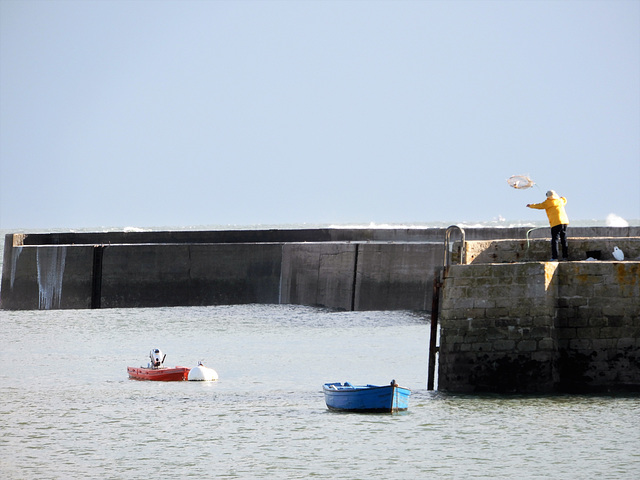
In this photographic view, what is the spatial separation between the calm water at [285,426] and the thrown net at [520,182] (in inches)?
162

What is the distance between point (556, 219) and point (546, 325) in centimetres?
275

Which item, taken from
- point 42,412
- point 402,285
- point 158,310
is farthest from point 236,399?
point 158,310

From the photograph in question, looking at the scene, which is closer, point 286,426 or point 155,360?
point 286,426

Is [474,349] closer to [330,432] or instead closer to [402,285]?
[330,432]

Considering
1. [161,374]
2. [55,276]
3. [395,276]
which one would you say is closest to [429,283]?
[395,276]

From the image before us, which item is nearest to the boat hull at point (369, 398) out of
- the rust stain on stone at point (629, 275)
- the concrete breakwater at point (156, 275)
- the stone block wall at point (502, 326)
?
the stone block wall at point (502, 326)

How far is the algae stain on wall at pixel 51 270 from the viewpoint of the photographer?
39281mm

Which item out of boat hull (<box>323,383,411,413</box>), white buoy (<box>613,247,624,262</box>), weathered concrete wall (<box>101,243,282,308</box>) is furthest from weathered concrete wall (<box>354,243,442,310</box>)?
boat hull (<box>323,383,411,413</box>)

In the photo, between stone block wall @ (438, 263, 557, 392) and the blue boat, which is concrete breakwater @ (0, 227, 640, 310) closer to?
the blue boat

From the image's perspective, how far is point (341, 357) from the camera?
93.8 ft

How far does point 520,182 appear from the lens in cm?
2166

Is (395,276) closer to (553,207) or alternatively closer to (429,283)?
(429,283)

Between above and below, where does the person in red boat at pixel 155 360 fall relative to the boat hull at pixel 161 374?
above

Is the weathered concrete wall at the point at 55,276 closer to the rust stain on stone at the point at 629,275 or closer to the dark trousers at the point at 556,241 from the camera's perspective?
the dark trousers at the point at 556,241
